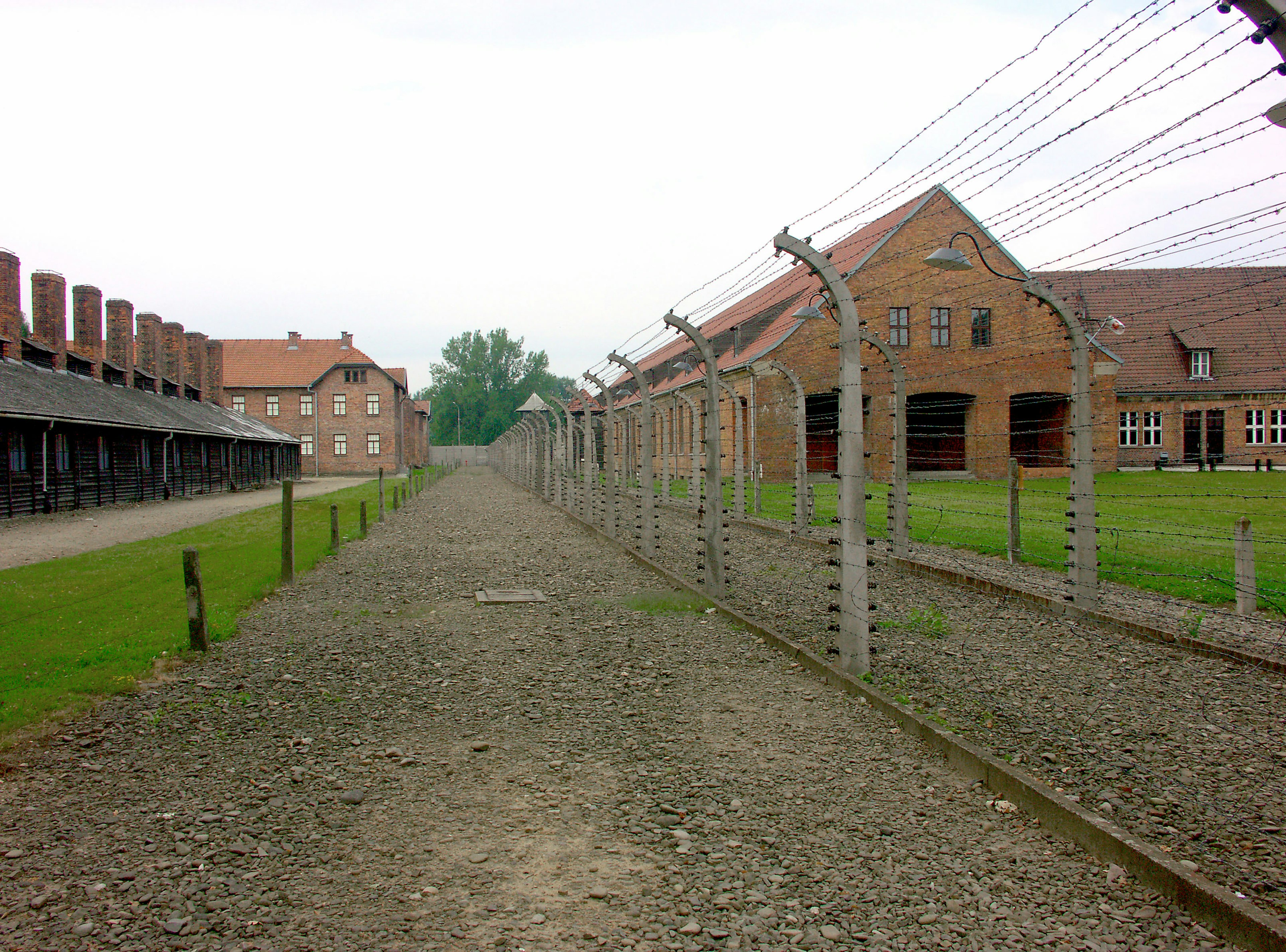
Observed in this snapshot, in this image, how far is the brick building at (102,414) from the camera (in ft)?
71.9

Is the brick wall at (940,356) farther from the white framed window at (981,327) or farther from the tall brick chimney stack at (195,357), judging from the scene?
the tall brick chimney stack at (195,357)

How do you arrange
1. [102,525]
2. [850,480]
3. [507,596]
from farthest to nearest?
[102,525]
[507,596]
[850,480]

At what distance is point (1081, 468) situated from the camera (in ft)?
24.8

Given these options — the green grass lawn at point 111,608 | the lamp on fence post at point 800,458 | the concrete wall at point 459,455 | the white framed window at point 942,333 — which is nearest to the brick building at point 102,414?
the green grass lawn at point 111,608

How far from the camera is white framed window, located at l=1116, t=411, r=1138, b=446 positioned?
37719mm

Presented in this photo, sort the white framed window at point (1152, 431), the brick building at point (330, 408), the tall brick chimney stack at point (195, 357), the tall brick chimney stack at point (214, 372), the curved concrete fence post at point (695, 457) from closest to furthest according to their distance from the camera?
the curved concrete fence post at point (695, 457), the white framed window at point (1152, 431), the tall brick chimney stack at point (195, 357), the tall brick chimney stack at point (214, 372), the brick building at point (330, 408)

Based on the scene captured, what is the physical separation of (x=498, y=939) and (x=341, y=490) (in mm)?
35982

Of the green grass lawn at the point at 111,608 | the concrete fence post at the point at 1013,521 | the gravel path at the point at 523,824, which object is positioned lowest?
the gravel path at the point at 523,824

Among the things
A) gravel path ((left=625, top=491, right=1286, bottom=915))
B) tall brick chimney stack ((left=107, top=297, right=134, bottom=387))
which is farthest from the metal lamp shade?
tall brick chimney stack ((left=107, top=297, right=134, bottom=387))

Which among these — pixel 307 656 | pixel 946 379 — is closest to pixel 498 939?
pixel 307 656

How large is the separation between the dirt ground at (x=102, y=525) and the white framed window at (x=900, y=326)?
836 inches

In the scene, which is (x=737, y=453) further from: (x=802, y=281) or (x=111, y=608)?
(x=802, y=281)

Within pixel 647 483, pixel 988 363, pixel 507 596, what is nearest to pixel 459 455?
pixel 988 363

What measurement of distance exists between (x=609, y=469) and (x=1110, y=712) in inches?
444
